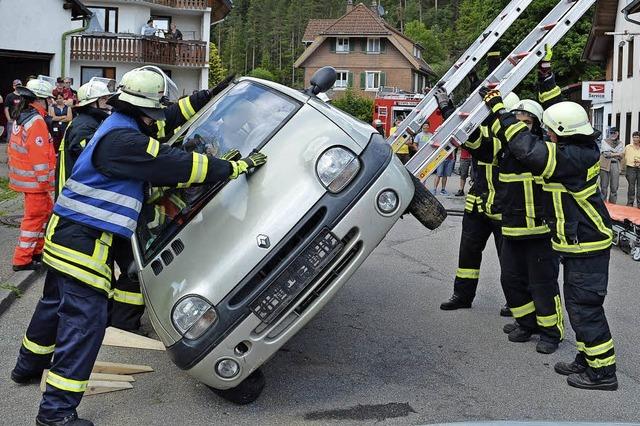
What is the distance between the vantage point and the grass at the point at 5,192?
12.8m

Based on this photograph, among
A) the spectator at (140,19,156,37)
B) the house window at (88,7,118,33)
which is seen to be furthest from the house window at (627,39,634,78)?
the house window at (88,7,118,33)

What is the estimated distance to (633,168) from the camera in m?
15.5

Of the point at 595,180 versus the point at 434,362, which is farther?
the point at 434,362

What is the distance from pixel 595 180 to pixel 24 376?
3.89 meters

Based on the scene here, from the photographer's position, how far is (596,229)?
192 inches

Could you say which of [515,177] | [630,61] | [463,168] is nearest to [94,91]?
[515,177]

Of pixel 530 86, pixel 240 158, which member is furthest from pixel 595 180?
pixel 530 86

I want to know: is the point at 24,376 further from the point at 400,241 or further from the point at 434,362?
the point at 400,241

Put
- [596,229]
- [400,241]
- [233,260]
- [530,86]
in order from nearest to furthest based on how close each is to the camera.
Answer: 1. [233,260]
2. [596,229]
3. [400,241]
4. [530,86]

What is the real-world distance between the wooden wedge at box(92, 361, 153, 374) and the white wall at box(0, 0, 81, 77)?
20.4 metres

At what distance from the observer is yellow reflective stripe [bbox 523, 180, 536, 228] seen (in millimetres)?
5555

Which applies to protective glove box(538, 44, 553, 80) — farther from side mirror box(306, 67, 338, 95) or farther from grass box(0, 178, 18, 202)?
grass box(0, 178, 18, 202)

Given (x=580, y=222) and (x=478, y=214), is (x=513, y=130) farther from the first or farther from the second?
(x=478, y=214)

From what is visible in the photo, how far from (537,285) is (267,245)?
252 cm
